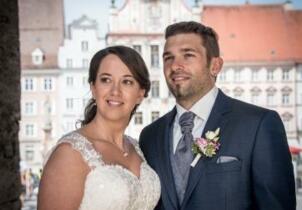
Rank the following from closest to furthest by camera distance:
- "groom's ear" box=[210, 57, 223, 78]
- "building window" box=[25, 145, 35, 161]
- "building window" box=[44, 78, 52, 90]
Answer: "groom's ear" box=[210, 57, 223, 78]
"building window" box=[25, 145, 35, 161]
"building window" box=[44, 78, 52, 90]

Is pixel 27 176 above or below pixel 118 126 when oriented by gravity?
below

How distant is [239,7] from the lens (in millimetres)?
10875

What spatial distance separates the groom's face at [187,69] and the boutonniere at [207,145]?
0.14 m

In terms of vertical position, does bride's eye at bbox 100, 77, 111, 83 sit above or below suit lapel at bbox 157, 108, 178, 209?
above

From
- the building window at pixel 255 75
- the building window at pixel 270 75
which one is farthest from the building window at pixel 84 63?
the building window at pixel 270 75

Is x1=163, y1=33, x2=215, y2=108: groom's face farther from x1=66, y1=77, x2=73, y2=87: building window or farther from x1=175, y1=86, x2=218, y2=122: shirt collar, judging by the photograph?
x1=66, y1=77, x2=73, y2=87: building window

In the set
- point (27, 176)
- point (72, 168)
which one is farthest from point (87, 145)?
point (27, 176)

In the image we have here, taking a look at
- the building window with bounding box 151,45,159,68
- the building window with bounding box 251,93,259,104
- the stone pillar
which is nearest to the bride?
the stone pillar

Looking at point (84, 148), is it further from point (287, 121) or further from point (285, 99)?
point (285, 99)

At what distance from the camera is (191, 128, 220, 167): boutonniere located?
5.01 ft

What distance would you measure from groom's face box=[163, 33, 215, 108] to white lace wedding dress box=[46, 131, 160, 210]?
31 cm

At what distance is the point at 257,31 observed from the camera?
36.9 feet

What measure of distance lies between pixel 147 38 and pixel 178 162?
9.70m

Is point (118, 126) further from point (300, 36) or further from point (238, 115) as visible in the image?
point (300, 36)
